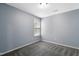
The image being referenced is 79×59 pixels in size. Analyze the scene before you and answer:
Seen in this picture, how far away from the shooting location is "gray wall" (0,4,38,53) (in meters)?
1.88

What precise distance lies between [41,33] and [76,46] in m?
2.38

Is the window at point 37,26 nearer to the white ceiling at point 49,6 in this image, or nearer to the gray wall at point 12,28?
the gray wall at point 12,28

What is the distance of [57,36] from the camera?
127 inches

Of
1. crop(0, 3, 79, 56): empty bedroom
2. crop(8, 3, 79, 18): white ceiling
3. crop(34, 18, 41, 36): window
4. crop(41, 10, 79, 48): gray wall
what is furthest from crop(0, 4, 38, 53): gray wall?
crop(41, 10, 79, 48): gray wall

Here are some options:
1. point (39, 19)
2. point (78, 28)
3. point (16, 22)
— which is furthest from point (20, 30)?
point (78, 28)

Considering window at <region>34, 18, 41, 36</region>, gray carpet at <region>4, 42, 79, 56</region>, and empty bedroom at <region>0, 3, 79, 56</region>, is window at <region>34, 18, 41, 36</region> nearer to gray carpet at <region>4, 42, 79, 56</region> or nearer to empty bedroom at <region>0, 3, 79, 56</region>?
empty bedroom at <region>0, 3, 79, 56</region>

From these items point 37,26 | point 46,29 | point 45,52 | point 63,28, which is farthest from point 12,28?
point 63,28

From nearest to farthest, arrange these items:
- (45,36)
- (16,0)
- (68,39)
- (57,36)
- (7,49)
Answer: (16,0)
(7,49)
(68,39)
(57,36)
(45,36)

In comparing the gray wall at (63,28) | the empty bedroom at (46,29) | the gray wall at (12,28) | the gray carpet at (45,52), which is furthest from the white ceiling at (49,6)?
the gray carpet at (45,52)

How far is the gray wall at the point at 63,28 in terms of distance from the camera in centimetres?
250

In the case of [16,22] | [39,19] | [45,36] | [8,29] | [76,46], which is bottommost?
[76,46]

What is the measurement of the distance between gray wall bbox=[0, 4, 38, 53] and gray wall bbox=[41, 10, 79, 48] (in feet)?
4.97

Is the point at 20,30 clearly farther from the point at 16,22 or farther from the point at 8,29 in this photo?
the point at 8,29

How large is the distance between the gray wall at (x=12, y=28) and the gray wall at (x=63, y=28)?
152cm
